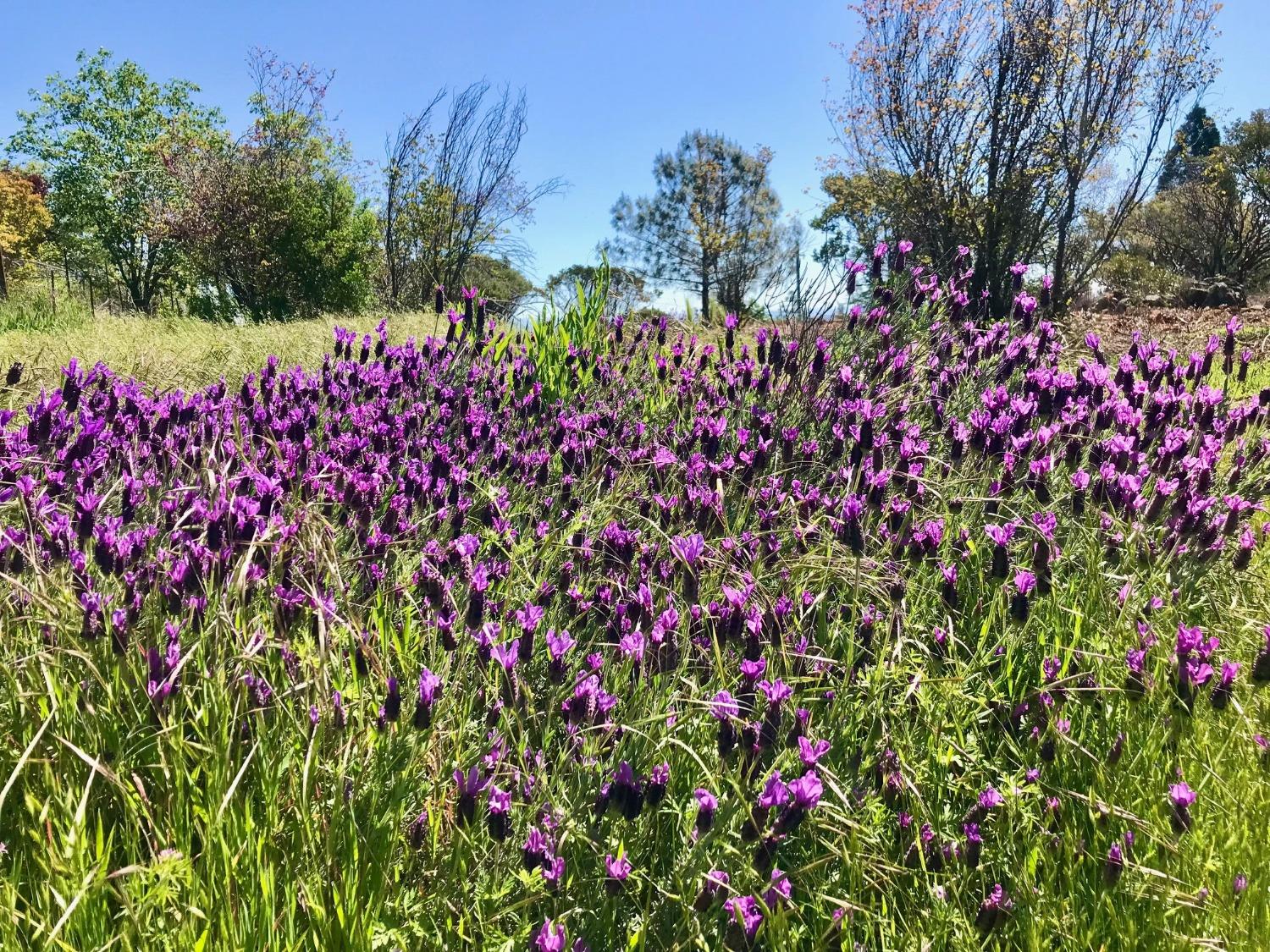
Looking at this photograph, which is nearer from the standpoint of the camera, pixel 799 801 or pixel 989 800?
pixel 799 801

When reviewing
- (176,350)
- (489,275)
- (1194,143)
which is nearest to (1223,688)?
(176,350)

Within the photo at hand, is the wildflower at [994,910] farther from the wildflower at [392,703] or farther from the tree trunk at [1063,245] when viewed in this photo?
the tree trunk at [1063,245]

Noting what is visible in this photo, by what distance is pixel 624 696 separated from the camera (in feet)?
6.35

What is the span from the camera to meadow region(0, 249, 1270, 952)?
140cm

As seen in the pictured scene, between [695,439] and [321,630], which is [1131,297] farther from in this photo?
[321,630]

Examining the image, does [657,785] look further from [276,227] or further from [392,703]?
[276,227]

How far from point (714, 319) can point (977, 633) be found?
916cm

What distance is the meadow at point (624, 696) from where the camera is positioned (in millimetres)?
1402

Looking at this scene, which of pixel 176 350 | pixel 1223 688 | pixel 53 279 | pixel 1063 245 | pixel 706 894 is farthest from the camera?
pixel 53 279

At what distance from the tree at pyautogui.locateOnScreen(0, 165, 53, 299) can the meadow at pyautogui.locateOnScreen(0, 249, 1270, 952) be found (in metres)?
42.1

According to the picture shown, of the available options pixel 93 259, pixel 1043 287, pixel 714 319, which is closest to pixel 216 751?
pixel 1043 287

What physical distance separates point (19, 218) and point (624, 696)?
46.7 metres

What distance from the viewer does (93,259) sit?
3619 cm

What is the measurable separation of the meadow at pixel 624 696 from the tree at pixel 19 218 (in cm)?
4209
